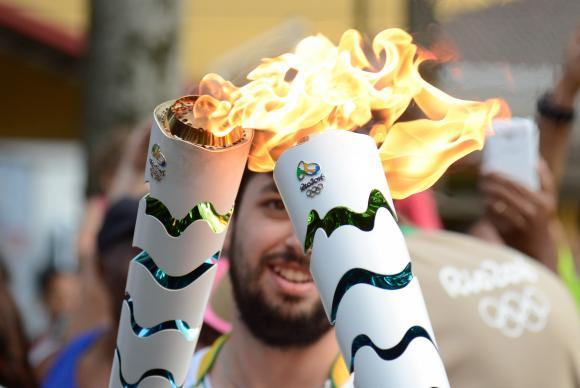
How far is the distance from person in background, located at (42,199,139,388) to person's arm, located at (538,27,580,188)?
1.40 m

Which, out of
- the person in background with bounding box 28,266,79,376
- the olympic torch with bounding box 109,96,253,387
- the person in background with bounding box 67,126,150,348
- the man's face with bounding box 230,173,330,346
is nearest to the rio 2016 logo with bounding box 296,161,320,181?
the olympic torch with bounding box 109,96,253,387

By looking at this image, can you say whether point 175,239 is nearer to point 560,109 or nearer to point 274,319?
point 274,319

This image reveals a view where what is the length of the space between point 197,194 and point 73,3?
1103 centimetres

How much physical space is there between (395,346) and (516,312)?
4.11 feet

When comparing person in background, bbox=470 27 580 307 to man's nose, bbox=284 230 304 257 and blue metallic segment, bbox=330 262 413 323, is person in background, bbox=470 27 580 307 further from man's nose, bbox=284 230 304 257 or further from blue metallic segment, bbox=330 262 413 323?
blue metallic segment, bbox=330 262 413 323

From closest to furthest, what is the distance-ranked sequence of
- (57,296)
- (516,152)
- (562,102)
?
(516,152) → (562,102) → (57,296)

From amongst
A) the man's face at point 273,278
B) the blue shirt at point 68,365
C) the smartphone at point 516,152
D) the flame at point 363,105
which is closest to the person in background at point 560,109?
the smartphone at point 516,152

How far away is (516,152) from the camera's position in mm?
3361

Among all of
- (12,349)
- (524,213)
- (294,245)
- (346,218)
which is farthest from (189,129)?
(524,213)

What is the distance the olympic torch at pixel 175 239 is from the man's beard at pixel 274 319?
0.55m

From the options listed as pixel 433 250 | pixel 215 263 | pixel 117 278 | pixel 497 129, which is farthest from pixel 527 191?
pixel 215 263


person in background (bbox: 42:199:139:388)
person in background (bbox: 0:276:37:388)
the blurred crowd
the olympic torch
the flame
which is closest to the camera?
the olympic torch

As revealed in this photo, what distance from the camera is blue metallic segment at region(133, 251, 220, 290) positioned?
145cm

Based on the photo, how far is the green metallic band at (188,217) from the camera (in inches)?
56.1
